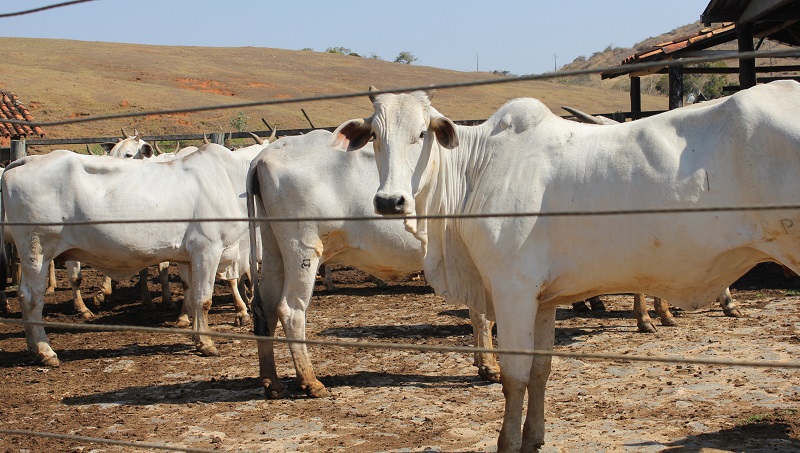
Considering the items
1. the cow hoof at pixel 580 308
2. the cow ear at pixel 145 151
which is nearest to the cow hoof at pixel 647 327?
the cow hoof at pixel 580 308

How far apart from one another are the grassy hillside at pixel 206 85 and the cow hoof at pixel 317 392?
3026cm

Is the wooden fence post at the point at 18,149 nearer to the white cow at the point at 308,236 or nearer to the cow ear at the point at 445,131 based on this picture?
the white cow at the point at 308,236

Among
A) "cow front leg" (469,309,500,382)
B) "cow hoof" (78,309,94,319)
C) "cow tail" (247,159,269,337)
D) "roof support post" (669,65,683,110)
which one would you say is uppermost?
"roof support post" (669,65,683,110)

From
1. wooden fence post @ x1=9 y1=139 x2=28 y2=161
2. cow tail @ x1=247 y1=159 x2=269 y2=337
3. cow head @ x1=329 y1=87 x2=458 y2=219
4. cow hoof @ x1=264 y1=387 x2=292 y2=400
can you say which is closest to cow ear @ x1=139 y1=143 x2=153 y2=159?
wooden fence post @ x1=9 y1=139 x2=28 y2=161

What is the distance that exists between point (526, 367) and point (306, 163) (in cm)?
315

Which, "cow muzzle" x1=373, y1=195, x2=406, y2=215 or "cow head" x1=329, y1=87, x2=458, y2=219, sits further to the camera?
"cow head" x1=329, y1=87, x2=458, y2=219

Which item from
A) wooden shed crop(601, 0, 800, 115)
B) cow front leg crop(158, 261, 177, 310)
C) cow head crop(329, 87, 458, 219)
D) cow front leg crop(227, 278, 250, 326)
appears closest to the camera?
cow head crop(329, 87, 458, 219)

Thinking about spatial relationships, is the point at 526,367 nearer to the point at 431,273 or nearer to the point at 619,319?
the point at 431,273

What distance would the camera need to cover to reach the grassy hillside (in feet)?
137

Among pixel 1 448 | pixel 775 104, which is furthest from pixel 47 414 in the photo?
pixel 775 104

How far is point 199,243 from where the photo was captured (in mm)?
9453

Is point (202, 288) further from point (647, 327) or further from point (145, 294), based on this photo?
point (647, 327)

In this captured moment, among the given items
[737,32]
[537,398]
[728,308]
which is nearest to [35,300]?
[537,398]

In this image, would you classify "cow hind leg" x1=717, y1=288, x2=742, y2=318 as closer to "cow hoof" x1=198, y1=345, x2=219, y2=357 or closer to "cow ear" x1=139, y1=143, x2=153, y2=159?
"cow hoof" x1=198, y1=345, x2=219, y2=357
